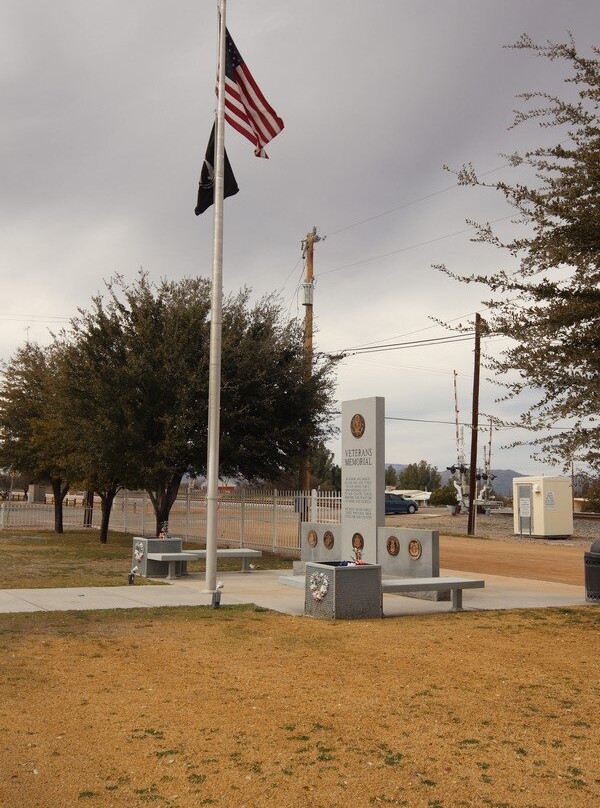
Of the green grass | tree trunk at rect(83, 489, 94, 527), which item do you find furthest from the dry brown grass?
tree trunk at rect(83, 489, 94, 527)

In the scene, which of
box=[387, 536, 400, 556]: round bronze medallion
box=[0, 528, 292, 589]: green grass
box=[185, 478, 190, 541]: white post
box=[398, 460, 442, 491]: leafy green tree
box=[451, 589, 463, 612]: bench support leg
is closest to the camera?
box=[451, 589, 463, 612]: bench support leg

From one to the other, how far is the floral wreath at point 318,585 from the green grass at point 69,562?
15.7 feet

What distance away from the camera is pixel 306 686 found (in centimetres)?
734

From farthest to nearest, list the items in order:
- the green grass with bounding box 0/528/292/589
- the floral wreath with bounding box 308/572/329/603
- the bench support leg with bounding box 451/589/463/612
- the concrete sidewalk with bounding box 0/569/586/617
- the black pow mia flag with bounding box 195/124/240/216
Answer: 1. the green grass with bounding box 0/528/292/589
2. the black pow mia flag with bounding box 195/124/240/216
3. the bench support leg with bounding box 451/589/463/612
4. the concrete sidewalk with bounding box 0/569/586/617
5. the floral wreath with bounding box 308/572/329/603

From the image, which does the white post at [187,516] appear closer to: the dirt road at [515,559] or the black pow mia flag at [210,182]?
the dirt road at [515,559]

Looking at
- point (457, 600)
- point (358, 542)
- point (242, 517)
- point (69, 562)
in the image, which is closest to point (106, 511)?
point (242, 517)

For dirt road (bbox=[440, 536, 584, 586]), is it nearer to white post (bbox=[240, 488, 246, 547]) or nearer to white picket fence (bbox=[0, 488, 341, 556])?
white picket fence (bbox=[0, 488, 341, 556])

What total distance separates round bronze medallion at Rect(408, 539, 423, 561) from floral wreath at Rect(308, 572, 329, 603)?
10.8ft

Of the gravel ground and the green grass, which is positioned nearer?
the green grass

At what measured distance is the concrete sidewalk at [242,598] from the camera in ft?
39.9

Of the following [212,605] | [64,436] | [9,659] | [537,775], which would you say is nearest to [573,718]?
[537,775]

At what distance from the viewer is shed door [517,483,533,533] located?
1324 inches

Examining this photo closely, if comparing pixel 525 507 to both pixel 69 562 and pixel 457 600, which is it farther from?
pixel 457 600

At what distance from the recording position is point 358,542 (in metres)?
15.7
